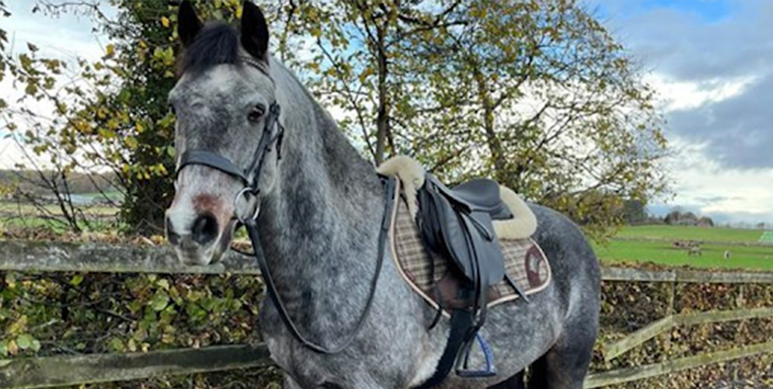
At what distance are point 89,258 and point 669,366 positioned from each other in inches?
205

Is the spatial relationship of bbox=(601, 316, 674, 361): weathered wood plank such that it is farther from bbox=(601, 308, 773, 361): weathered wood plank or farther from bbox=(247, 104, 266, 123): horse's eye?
bbox=(247, 104, 266, 123): horse's eye

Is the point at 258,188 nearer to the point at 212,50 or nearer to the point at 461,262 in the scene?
the point at 212,50

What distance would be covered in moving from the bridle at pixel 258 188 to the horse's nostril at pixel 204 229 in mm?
96

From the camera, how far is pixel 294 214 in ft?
6.91

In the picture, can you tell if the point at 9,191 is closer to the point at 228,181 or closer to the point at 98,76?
the point at 98,76

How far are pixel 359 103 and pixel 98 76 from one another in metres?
3.79

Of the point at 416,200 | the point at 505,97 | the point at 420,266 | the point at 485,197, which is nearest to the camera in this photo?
the point at 420,266

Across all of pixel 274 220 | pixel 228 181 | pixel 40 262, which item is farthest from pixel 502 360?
pixel 40 262

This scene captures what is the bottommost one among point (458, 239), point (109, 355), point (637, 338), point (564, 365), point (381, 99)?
point (637, 338)

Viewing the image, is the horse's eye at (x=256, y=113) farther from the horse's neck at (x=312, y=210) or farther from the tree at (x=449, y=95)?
the tree at (x=449, y=95)

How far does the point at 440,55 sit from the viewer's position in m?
9.15

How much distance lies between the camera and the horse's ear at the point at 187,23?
2.02 metres

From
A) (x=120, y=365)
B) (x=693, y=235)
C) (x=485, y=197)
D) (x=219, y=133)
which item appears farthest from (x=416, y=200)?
(x=693, y=235)

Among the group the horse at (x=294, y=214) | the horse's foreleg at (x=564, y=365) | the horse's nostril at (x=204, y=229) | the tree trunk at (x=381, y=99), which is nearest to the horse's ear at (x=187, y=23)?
Result: the horse at (x=294, y=214)
